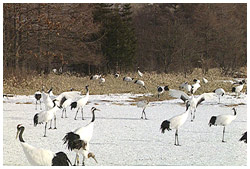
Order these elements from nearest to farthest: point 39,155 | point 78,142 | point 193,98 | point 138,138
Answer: point 39,155
point 78,142
point 138,138
point 193,98

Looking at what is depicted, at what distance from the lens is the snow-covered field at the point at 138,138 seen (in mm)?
5383

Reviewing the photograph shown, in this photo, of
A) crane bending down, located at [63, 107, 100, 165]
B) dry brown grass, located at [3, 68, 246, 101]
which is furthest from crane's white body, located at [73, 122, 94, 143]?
dry brown grass, located at [3, 68, 246, 101]

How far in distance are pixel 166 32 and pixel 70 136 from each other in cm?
1520

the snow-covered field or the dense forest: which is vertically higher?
the dense forest

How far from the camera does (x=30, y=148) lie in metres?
4.39

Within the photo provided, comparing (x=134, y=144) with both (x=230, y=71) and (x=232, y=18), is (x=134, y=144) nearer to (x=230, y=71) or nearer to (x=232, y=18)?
(x=230, y=71)

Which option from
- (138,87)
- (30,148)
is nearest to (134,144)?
(30,148)

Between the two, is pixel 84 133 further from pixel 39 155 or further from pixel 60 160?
pixel 39 155

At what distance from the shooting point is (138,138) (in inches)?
259

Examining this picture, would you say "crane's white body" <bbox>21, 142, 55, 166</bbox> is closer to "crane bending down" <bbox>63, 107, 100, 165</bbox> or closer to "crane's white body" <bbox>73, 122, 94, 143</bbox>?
"crane bending down" <bbox>63, 107, 100, 165</bbox>

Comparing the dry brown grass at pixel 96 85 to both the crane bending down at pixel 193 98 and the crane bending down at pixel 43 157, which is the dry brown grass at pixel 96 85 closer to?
the crane bending down at pixel 193 98

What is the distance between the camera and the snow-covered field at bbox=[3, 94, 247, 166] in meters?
5.38

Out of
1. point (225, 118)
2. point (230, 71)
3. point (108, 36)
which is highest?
point (108, 36)

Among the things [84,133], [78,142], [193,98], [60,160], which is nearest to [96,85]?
[193,98]
